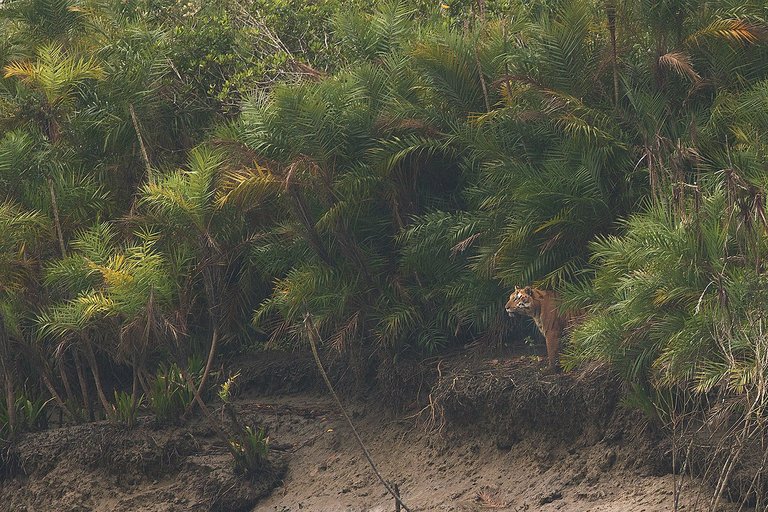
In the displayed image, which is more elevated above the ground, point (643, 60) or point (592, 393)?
point (643, 60)

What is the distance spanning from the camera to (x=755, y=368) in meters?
7.60

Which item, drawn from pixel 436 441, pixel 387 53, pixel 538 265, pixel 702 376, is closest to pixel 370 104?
pixel 387 53

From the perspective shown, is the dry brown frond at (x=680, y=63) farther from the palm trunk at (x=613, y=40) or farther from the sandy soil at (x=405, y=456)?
the sandy soil at (x=405, y=456)

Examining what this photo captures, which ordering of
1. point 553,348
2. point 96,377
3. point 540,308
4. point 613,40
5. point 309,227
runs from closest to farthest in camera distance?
1. point 540,308
2. point 553,348
3. point 613,40
4. point 309,227
5. point 96,377

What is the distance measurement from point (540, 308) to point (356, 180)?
8.15 feet

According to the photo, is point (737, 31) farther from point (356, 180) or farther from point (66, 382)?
point (66, 382)

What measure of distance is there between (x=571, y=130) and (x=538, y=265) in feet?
3.93

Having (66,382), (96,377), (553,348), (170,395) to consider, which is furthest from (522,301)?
(66,382)

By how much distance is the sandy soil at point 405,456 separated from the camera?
32.1 feet

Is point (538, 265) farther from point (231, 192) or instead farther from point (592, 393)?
point (231, 192)

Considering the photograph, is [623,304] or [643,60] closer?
[623,304]

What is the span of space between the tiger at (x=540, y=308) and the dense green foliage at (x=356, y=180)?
20 cm

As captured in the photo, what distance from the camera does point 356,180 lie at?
11922 mm

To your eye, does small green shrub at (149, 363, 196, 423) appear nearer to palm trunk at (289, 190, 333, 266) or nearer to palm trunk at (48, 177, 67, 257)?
palm trunk at (48, 177, 67, 257)
